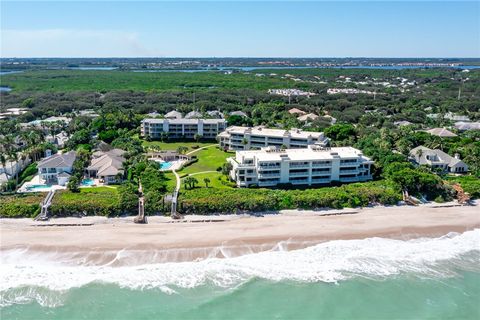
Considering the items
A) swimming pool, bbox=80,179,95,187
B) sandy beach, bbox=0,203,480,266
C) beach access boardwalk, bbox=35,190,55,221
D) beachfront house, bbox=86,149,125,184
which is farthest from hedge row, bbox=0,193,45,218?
beachfront house, bbox=86,149,125,184

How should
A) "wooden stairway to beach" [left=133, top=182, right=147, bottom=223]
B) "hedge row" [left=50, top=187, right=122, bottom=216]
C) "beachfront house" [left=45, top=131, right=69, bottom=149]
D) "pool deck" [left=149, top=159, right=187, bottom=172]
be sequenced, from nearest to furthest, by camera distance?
"wooden stairway to beach" [left=133, top=182, right=147, bottom=223] < "hedge row" [left=50, top=187, right=122, bottom=216] < "pool deck" [left=149, top=159, right=187, bottom=172] < "beachfront house" [left=45, top=131, right=69, bottom=149]

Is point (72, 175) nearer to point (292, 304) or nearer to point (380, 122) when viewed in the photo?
point (292, 304)

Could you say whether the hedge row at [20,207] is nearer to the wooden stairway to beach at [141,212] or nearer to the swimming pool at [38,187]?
the swimming pool at [38,187]

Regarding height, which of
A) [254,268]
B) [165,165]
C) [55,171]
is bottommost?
[254,268]

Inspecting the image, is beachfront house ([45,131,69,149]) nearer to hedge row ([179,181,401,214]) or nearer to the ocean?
hedge row ([179,181,401,214])

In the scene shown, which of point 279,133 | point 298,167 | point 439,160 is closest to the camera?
point 298,167

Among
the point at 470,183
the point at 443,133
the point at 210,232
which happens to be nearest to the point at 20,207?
the point at 210,232

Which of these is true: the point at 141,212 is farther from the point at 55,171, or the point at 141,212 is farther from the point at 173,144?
the point at 173,144

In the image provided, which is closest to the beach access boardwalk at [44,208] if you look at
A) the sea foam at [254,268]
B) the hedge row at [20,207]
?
the hedge row at [20,207]
